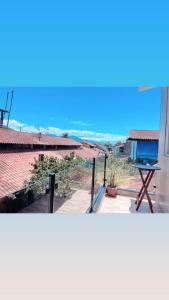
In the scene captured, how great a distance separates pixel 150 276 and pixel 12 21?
284 cm

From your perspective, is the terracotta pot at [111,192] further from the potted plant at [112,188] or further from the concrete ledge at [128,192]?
the concrete ledge at [128,192]

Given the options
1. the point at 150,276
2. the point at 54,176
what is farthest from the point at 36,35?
the point at 150,276

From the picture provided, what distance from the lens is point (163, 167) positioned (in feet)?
17.6

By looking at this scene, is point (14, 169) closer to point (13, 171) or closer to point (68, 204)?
point (13, 171)

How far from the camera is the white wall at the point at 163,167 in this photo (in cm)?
509

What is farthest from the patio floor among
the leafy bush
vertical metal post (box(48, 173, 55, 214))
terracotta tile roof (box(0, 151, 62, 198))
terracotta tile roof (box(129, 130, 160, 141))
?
terracotta tile roof (box(129, 130, 160, 141))

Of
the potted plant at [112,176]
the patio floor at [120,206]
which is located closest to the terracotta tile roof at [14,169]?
the potted plant at [112,176]

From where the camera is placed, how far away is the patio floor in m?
5.07

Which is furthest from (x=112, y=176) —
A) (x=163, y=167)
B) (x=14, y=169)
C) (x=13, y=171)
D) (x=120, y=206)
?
(x=14, y=169)

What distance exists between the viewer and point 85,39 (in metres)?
2.74

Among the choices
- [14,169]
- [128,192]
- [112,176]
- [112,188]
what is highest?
[112,176]

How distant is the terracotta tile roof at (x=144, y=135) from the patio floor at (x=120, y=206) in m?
11.8

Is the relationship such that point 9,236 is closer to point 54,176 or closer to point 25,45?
point 54,176

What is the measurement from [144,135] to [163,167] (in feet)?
42.7
